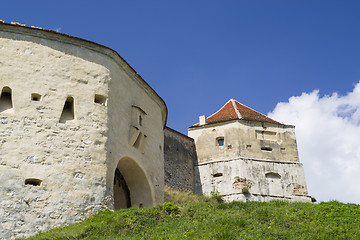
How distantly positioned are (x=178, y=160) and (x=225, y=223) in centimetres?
1734

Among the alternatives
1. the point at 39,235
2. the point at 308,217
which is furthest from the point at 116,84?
the point at 308,217

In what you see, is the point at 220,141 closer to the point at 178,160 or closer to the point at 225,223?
the point at 178,160

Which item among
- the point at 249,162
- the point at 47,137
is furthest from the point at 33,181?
the point at 249,162

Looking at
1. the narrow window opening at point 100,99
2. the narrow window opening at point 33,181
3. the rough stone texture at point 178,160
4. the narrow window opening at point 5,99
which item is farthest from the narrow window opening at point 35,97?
the rough stone texture at point 178,160

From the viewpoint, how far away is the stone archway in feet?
64.3

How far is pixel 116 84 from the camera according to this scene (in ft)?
62.1

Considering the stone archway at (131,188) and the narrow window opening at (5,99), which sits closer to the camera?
the narrow window opening at (5,99)

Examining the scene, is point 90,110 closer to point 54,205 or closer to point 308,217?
point 54,205

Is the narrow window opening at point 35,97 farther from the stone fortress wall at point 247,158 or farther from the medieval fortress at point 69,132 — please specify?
the stone fortress wall at point 247,158

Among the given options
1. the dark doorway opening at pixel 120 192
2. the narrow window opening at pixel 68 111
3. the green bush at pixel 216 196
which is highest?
the narrow window opening at pixel 68 111

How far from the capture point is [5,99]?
16.6 metres

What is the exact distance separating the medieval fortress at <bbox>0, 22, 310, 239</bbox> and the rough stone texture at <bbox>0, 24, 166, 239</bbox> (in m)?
0.03

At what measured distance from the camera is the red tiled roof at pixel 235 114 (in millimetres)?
32719

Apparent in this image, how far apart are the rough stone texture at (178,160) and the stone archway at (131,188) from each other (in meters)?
8.94
